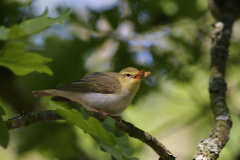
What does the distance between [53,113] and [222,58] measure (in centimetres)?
210

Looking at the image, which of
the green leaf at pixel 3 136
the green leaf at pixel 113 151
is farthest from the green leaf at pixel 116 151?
the green leaf at pixel 3 136

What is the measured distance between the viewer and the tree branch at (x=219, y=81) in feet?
6.42

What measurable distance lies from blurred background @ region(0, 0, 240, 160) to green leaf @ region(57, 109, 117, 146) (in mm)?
2282

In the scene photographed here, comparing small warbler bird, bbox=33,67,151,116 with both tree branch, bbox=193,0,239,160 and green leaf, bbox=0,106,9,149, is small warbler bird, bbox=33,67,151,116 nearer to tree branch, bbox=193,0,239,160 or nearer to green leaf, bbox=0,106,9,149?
tree branch, bbox=193,0,239,160

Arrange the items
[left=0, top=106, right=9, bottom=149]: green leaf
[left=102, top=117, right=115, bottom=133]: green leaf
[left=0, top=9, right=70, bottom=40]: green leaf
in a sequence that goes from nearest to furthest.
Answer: [left=0, top=9, right=70, bottom=40]: green leaf < [left=0, top=106, right=9, bottom=149]: green leaf < [left=102, top=117, right=115, bottom=133]: green leaf

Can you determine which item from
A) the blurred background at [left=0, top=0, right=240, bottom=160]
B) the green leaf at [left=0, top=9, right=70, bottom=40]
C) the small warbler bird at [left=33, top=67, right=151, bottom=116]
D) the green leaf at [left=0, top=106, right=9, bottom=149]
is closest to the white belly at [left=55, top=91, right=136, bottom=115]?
the small warbler bird at [left=33, top=67, right=151, bottom=116]

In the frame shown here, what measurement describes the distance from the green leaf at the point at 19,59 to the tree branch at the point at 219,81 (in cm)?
125

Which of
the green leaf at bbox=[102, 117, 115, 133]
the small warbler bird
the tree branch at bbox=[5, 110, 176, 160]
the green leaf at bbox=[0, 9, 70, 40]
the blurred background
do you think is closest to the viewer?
the green leaf at bbox=[0, 9, 70, 40]

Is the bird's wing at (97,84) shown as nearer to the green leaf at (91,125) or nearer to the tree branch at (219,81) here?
the tree branch at (219,81)

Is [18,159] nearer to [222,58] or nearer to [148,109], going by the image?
[148,109]

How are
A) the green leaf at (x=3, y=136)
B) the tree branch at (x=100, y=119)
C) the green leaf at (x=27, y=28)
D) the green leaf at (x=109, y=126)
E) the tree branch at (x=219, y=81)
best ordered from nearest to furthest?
the green leaf at (x=27, y=28), the green leaf at (x=3, y=136), the green leaf at (x=109, y=126), the tree branch at (x=100, y=119), the tree branch at (x=219, y=81)

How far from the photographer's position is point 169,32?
3727 millimetres

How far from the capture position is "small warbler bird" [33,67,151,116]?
274 centimetres

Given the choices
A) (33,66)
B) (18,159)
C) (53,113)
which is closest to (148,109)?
(18,159)
